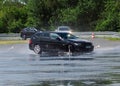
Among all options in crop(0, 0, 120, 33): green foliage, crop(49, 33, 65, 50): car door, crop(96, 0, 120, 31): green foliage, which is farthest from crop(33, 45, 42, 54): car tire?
crop(0, 0, 120, 33): green foliage

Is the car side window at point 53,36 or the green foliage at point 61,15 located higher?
the car side window at point 53,36

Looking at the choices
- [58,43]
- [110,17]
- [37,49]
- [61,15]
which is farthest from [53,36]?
[61,15]

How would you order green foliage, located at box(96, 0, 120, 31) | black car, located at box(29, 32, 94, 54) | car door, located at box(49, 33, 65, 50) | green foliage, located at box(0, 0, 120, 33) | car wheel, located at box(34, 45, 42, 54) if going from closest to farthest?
black car, located at box(29, 32, 94, 54) < car door, located at box(49, 33, 65, 50) < car wheel, located at box(34, 45, 42, 54) < green foliage, located at box(96, 0, 120, 31) < green foliage, located at box(0, 0, 120, 33)

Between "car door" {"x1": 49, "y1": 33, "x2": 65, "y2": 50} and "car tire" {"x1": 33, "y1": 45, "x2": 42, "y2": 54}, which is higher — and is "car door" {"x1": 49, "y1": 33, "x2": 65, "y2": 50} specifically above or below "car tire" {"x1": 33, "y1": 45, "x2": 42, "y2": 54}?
above

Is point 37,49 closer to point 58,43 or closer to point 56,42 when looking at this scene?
point 56,42

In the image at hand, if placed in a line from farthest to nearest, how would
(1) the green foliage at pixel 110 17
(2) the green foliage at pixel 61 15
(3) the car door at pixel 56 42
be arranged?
(2) the green foliage at pixel 61 15
(1) the green foliage at pixel 110 17
(3) the car door at pixel 56 42

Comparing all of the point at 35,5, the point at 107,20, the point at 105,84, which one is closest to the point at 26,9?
the point at 35,5

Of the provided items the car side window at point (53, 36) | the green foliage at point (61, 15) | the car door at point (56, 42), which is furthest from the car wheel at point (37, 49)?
the green foliage at point (61, 15)

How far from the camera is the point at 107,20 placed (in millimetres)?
86750

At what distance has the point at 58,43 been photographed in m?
37.7

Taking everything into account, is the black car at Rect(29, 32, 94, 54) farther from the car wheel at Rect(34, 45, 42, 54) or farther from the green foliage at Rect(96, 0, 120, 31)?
the green foliage at Rect(96, 0, 120, 31)

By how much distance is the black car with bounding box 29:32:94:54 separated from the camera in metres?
36.8

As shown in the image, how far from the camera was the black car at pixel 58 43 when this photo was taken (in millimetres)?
36781

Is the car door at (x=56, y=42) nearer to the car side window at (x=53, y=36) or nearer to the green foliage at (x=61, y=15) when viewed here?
the car side window at (x=53, y=36)
